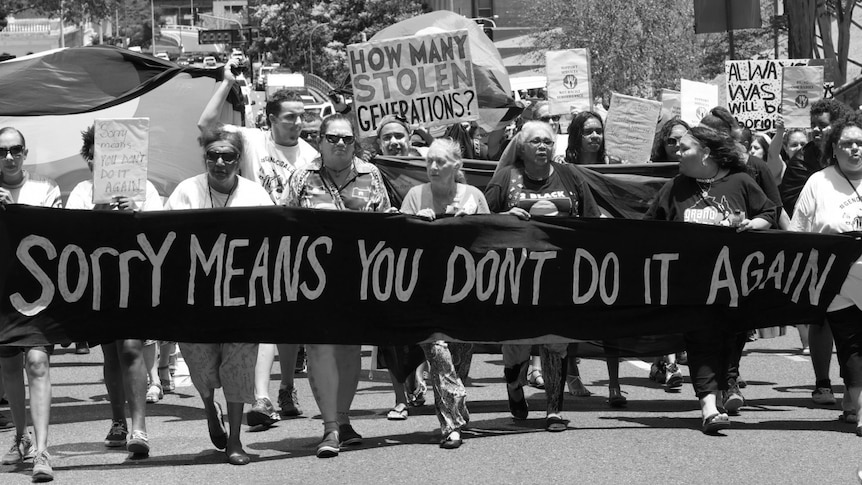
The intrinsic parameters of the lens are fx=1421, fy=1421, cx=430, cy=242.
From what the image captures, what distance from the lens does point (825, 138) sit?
8930 mm

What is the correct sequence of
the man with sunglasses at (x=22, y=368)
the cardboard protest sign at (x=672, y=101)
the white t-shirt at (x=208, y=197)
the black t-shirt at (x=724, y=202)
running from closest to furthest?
the man with sunglasses at (x=22, y=368)
the white t-shirt at (x=208, y=197)
the black t-shirt at (x=724, y=202)
the cardboard protest sign at (x=672, y=101)

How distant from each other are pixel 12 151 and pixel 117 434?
175cm

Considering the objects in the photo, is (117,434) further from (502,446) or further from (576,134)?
(576,134)

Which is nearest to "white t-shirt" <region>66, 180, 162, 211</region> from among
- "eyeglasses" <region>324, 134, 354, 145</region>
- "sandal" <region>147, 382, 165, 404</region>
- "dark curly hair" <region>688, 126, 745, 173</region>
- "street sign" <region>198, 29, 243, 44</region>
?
"eyeglasses" <region>324, 134, 354, 145</region>

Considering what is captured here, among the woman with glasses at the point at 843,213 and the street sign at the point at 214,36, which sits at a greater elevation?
the street sign at the point at 214,36

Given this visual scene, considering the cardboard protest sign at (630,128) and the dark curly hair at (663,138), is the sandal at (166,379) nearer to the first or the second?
the dark curly hair at (663,138)

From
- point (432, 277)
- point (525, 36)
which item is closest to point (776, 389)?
point (432, 277)

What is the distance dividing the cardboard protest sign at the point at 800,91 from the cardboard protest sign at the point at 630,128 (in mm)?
1967

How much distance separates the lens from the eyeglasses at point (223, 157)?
7.81 m

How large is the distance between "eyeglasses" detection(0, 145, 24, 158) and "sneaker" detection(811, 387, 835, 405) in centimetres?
527

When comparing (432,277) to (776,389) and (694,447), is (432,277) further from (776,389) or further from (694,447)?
(776,389)

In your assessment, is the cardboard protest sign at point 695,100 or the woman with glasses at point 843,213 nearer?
the woman with glasses at point 843,213

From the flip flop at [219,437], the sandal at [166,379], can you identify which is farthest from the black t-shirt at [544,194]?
the sandal at [166,379]

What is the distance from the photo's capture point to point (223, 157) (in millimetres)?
7824
